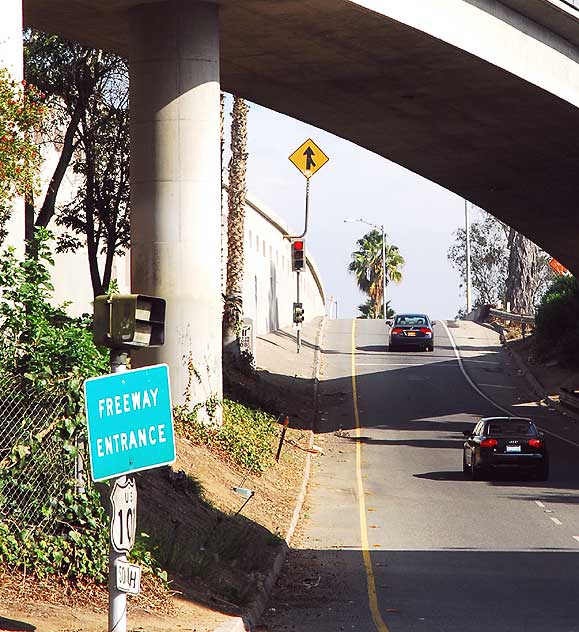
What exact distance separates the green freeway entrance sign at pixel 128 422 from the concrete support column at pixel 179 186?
57.5ft

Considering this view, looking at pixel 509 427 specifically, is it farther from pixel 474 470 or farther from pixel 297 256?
pixel 297 256

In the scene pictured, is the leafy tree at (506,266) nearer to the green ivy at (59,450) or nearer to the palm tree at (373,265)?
the palm tree at (373,265)

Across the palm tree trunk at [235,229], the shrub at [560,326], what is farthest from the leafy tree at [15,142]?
the shrub at [560,326]

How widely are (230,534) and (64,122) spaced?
782 inches

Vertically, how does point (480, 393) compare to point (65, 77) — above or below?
below

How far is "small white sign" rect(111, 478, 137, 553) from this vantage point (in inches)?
406

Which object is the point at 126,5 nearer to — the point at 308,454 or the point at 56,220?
Result: the point at 56,220

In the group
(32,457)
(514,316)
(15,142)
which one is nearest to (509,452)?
(15,142)

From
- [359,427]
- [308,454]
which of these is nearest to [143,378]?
[308,454]

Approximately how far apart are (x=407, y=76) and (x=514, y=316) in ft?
138

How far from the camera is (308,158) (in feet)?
174

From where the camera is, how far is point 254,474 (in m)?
26.7

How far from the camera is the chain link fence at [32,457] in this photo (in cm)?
1336

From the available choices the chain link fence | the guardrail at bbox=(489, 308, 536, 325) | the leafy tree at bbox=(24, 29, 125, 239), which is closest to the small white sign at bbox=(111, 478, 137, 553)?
the chain link fence
